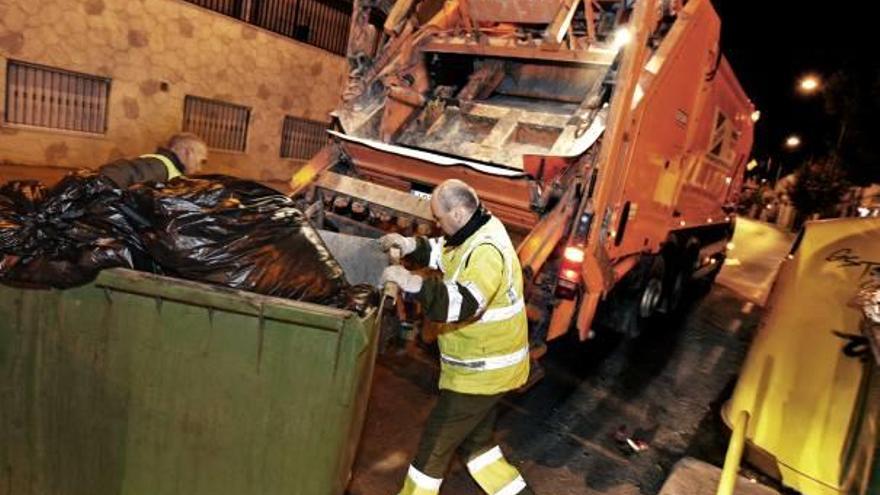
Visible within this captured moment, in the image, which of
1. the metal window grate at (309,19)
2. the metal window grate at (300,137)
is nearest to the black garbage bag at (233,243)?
the metal window grate at (309,19)

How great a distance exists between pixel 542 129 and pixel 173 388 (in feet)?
10.4

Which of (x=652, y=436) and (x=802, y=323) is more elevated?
(x=802, y=323)

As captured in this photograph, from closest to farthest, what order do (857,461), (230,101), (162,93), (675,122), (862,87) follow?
(857,461), (675,122), (162,93), (230,101), (862,87)

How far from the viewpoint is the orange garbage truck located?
3703 mm

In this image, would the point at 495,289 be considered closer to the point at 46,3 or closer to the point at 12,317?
the point at 12,317

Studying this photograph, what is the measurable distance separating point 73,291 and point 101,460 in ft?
1.91

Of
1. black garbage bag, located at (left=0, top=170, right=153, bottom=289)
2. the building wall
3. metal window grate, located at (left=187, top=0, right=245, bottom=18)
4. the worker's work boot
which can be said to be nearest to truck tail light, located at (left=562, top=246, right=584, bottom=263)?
the worker's work boot

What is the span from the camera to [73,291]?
185cm

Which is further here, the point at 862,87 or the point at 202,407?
the point at 862,87

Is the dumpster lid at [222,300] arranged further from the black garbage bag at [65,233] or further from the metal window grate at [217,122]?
the metal window grate at [217,122]

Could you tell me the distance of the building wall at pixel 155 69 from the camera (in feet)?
23.2

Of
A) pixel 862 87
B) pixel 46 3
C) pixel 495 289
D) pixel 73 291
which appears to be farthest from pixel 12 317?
pixel 862 87

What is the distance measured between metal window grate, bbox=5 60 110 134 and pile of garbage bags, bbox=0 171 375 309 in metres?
6.21

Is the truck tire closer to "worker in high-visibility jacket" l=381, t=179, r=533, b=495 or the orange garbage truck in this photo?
the orange garbage truck
